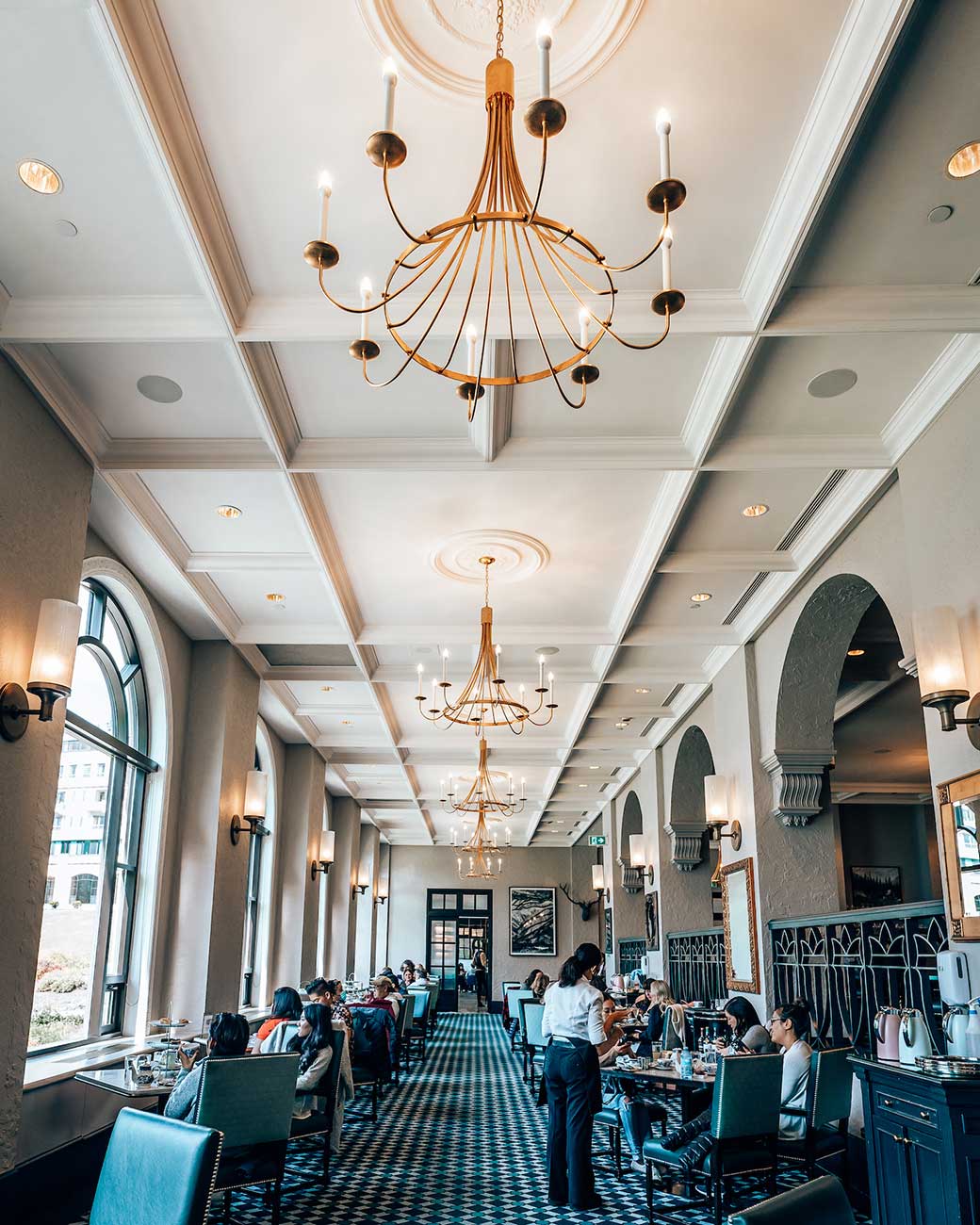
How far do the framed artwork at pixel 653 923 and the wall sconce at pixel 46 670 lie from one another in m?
9.56

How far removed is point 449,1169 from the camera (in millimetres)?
6820

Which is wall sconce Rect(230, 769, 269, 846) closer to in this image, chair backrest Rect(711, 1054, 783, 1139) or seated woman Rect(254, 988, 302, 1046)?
seated woman Rect(254, 988, 302, 1046)

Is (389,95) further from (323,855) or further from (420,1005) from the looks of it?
(420,1005)

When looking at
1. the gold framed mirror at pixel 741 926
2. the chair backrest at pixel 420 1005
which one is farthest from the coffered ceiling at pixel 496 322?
the chair backrest at pixel 420 1005

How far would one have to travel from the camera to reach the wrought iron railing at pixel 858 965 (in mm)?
5582

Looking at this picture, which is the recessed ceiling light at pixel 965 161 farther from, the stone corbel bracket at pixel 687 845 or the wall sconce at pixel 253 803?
the stone corbel bracket at pixel 687 845

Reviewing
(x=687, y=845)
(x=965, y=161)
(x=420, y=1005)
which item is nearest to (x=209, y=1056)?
(x=965, y=161)

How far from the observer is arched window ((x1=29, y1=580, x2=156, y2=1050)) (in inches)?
258

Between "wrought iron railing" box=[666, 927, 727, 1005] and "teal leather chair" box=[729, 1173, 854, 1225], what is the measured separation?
7.85 meters

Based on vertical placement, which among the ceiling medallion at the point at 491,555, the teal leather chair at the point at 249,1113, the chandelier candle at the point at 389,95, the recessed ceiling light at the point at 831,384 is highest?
the recessed ceiling light at the point at 831,384

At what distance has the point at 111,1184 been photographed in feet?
8.59

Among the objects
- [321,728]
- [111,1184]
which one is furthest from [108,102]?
[321,728]

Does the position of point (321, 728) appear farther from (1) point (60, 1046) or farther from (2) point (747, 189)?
(2) point (747, 189)

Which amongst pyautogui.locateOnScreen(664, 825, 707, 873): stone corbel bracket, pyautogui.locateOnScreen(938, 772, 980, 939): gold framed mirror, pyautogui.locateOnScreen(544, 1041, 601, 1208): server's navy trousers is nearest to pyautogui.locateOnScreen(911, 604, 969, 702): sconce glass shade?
pyautogui.locateOnScreen(938, 772, 980, 939): gold framed mirror
